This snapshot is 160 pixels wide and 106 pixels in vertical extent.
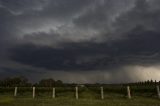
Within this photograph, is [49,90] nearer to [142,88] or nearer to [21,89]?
[21,89]

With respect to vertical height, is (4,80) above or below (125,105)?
above

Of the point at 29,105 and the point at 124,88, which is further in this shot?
the point at 124,88

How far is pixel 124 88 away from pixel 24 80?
63.9 metres

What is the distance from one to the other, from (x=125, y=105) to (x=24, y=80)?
95.6 meters

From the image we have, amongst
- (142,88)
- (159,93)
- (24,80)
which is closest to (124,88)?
(142,88)

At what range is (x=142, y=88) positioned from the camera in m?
70.9

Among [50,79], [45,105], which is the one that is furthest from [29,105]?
[50,79]

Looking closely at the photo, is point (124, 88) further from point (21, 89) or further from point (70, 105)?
point (70, 105)

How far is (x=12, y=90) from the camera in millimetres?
73938

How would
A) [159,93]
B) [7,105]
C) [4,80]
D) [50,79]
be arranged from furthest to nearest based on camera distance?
1. [50,79]
2. [4,80]
3. [159,93]
4. [7,105]

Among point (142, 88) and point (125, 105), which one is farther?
point (142, 88)

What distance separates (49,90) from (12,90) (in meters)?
9.10

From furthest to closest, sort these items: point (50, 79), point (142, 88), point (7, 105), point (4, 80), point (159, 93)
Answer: point (50, 79), point (4, 80), point (142, 88), point (159, 93), point (7, 105)

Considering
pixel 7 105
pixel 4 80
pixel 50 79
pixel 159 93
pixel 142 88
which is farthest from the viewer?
pixel 50 79
